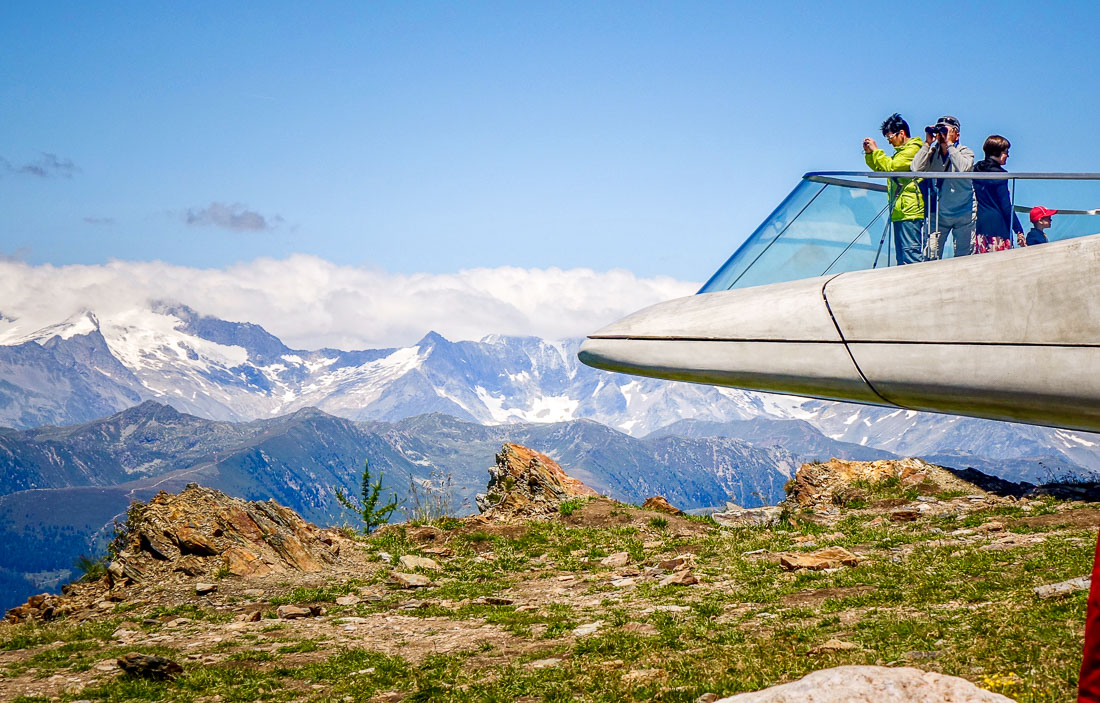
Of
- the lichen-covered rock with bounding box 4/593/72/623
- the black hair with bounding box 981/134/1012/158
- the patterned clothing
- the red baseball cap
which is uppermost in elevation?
the black hair with bounding box 981/134/1012/158

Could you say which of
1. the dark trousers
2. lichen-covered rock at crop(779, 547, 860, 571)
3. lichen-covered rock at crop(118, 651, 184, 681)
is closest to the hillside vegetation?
lichen-covered rock at crop(779, 547, 860, 571)

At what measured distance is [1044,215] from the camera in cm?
375

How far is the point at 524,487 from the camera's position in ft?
82.2

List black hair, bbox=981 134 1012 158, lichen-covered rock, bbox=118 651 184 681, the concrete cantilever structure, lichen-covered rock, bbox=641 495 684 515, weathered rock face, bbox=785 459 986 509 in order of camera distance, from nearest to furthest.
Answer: the concrete cantilever structure, black hair, bbox=981 134 1012 158, lichen-covered rock, bbox=118 651 184 681, weathered rock face, bbox=785 459 986 509, lichen-covered rock, bbox=641 495 684 515

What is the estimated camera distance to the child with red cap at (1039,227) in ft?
12.1

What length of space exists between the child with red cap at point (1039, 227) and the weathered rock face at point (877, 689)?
284 cm

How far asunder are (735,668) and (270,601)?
368 inches

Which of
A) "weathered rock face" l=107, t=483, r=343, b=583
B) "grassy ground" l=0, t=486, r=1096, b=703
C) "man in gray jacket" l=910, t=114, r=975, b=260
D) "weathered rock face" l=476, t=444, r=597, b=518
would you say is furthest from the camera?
"weathered rock face" l=476, t=444, r=597, b=518

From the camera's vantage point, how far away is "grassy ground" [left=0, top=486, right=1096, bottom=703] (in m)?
7.68

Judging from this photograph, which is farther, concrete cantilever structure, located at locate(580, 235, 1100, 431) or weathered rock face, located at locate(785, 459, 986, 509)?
weathered rock face, located at locate(785, 459, 986, 509)

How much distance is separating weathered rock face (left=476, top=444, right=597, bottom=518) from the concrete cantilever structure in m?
19.8

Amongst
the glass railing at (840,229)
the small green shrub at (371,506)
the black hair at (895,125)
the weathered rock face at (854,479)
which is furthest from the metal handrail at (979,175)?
the small green shrub at (371,506)

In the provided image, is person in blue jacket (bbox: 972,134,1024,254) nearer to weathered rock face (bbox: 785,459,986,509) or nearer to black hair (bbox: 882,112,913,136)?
black hair (bbox: 882,112,913,136)

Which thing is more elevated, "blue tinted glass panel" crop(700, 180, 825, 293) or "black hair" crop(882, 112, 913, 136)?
"black hair" crop(882, 112, 913, 136)
